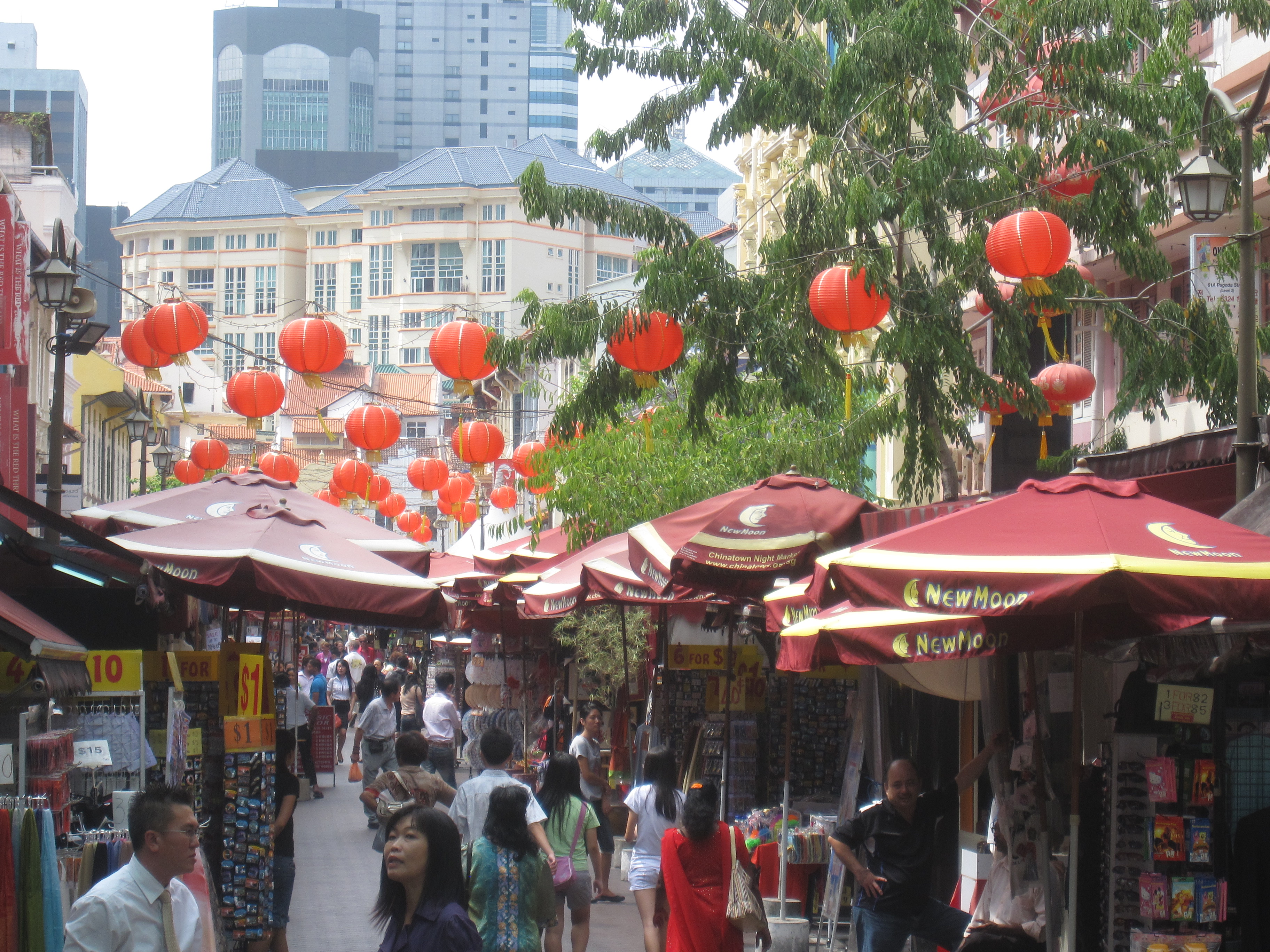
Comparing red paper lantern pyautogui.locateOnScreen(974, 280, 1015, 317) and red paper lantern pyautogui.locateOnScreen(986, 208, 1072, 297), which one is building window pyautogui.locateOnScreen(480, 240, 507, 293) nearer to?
red paper lantern pyautogui.locateOnScreen(974, 280, 1015, 317)

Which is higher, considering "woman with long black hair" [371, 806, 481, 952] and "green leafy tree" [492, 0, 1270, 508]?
"green leafy tree" [492, 0, 1270, 508]

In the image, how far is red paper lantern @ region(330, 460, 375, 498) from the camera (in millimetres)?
27625

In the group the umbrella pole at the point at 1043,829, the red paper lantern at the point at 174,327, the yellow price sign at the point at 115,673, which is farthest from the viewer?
the red paper lantern at the point at 174,327

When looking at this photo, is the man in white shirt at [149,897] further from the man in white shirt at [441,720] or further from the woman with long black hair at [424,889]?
the man in white shirt at [441,720]

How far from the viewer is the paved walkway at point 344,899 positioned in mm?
11898

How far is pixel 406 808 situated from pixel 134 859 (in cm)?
102

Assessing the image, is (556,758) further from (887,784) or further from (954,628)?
(954,628)

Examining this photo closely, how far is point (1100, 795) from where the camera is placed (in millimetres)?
7449

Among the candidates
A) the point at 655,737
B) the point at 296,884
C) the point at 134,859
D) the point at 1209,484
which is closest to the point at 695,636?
the point at 655,737

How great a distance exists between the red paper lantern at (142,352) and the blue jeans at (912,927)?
997cm

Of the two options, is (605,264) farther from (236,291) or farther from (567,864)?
(567,864)

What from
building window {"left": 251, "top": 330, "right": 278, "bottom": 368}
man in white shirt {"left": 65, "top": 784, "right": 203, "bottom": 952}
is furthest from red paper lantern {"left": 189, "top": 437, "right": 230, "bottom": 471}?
building window {"left": 251, "top": 330, "right": 278, "bottom": 368}

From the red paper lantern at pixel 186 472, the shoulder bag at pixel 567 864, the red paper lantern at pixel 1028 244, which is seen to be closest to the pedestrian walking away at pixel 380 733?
the shoulder bag at pixel 567 864

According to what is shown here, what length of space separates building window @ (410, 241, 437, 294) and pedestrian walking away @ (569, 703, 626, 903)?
9198 cm
